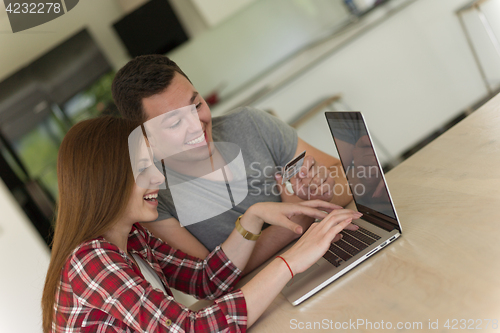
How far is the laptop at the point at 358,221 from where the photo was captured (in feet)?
2.62

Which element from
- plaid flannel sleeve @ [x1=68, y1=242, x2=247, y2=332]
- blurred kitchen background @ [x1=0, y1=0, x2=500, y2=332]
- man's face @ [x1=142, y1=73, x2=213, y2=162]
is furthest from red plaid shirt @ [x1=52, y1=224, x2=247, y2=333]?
blurred kitchen background @ [x1=0, y1=0, x2=500, y2=332]

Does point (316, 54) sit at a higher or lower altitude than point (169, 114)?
lower

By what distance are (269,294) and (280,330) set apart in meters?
0.07

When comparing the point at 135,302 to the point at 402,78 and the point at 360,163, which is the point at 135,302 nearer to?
the point at 360,163

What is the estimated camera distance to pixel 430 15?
287cm

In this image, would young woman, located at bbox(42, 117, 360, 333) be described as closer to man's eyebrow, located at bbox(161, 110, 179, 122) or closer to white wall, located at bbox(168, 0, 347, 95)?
man's eyebrow, located at bbox(161, 110, 179, 122)

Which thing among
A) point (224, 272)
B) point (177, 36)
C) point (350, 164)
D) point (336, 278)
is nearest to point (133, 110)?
point (224, 272)

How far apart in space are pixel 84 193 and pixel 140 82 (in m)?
0.46

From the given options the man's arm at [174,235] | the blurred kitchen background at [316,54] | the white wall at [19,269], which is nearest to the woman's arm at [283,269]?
the man's arm at [174,235]

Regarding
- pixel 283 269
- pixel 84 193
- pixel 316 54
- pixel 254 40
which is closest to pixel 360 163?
pixel 283 269

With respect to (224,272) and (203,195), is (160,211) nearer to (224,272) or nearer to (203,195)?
(203,195)

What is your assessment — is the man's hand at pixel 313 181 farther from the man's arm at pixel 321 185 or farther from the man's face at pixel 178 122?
the man's face at pixel 178 122

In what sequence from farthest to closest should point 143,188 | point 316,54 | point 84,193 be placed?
point 316,54
point 143,188
point 84,193

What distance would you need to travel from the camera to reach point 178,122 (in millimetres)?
1220
